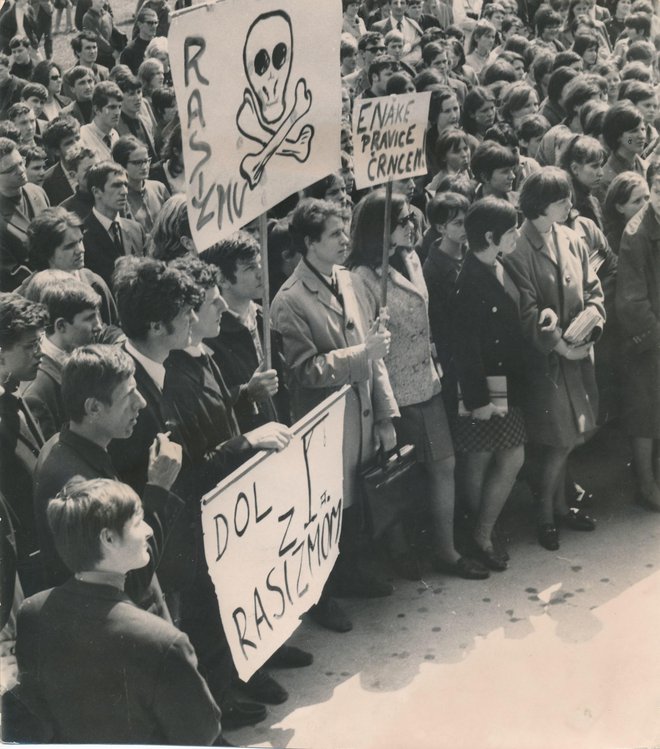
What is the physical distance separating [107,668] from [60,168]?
155 inches

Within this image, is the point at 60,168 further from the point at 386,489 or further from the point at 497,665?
the point at 497,665

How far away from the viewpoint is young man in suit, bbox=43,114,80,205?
6047 millimetres

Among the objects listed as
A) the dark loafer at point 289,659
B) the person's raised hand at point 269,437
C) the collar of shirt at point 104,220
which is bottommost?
the dark loafer at point 289,659

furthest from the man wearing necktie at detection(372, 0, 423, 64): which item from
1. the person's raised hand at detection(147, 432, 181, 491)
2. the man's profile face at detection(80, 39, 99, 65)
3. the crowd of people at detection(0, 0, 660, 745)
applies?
the person's raised hand at detection(147, 432, 181, 491)

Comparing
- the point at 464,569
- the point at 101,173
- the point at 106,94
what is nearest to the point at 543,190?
the point at 464,569

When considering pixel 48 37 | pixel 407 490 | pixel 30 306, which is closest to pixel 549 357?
pixel 407 490

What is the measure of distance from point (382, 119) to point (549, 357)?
138cm

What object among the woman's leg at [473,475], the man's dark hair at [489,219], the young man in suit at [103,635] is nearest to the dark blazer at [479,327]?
the man's dark hair at [489,219]

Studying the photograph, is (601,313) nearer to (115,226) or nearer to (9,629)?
(115,226)

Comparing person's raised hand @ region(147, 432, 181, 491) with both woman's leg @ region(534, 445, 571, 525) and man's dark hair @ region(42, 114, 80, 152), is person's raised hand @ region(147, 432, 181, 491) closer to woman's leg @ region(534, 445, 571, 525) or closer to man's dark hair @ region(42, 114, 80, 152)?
woman's leg @ region(534, 445, 571, 525)

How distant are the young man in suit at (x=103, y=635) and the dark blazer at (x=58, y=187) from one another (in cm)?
360

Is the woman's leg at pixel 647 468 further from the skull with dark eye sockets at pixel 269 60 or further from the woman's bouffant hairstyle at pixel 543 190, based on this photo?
the skull with dark eye sockets at pixel 269 60

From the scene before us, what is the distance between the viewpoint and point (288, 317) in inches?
164

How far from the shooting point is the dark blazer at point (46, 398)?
3395mm
